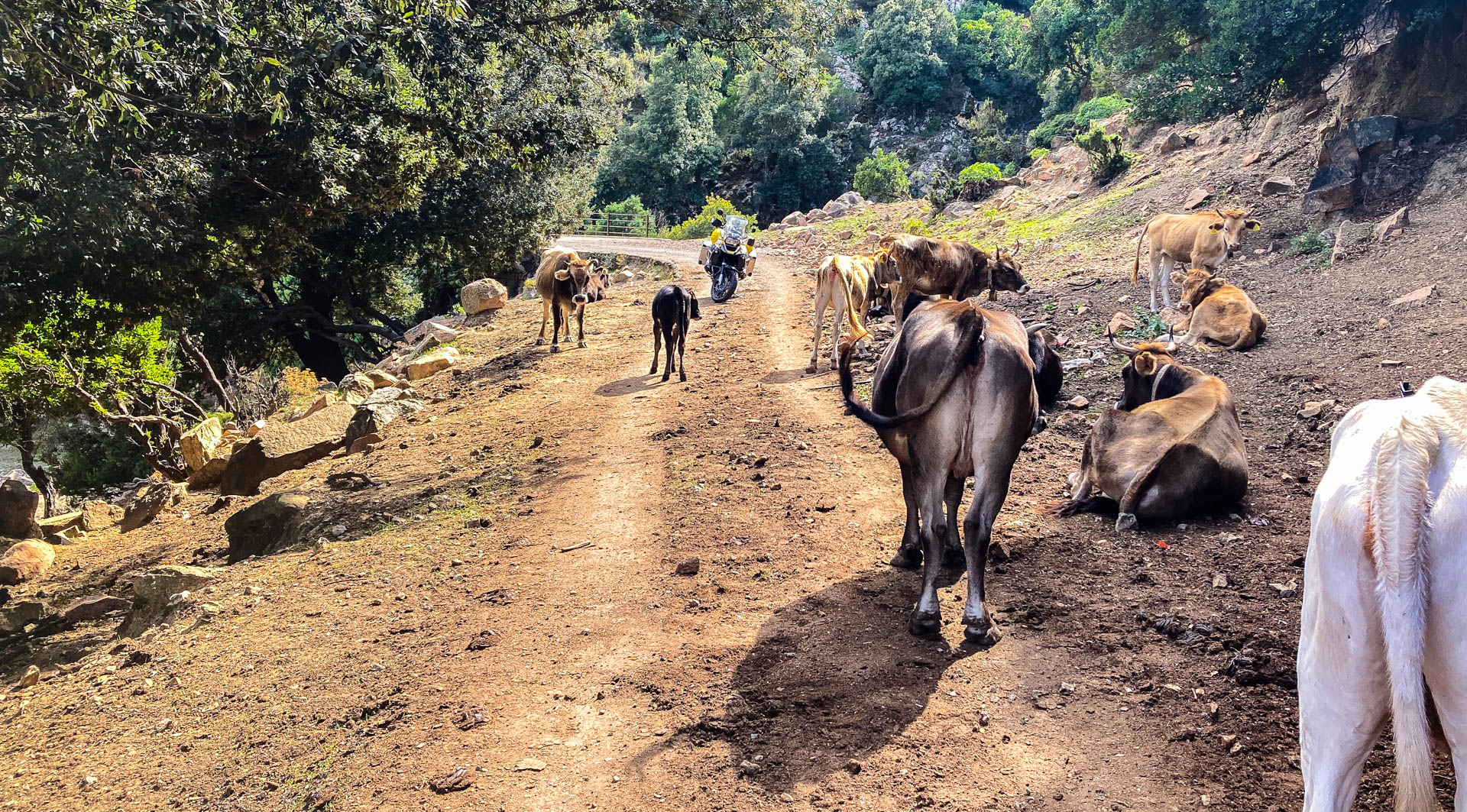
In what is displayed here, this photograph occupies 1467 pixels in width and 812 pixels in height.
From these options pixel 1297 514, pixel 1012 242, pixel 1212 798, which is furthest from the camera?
pixel 1012 242

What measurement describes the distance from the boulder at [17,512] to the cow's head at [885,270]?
14880mm

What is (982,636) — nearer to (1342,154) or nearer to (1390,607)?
(1390,607)

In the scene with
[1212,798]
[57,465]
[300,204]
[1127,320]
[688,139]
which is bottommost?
[57,465]

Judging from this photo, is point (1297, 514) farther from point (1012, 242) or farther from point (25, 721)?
point (1012, 242)

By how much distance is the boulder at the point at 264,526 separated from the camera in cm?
1106

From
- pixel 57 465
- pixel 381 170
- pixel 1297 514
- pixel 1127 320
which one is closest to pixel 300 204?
pixel 381 170

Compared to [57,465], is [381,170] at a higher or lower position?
higher

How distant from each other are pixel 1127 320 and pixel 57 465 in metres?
30.9

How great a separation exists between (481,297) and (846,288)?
1240 centimetres

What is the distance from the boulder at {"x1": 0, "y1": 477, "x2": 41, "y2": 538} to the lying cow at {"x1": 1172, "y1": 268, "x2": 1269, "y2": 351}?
18.9m

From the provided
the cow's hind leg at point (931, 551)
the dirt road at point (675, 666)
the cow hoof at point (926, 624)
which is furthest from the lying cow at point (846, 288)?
the cow hoof at point (926, 624)

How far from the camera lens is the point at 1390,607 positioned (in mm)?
3039

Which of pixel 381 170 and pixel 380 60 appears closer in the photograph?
pixel 380 60

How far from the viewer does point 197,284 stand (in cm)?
1133
